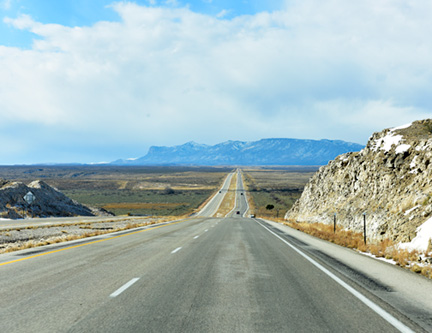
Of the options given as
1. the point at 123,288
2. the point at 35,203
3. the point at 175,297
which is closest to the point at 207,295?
the point at 175,297

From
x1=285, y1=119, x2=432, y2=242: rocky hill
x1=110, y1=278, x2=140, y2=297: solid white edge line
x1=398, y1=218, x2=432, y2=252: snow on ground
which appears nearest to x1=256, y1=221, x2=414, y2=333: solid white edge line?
x1=110, y1=278, x2=140, y2=297: solid white edge line

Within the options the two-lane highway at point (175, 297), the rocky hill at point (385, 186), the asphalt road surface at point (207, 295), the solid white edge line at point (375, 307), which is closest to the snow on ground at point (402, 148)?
the rocky hill at point (385, 186)

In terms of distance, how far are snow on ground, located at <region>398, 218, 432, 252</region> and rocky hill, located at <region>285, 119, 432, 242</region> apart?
1.76 feet

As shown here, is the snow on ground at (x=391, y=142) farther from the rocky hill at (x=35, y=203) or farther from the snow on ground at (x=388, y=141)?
the rocky hill at (x=35, y=203)

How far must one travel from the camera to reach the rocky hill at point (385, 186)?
17312 mm

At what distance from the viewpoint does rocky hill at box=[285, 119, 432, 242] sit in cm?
1731

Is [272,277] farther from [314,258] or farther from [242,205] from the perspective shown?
[242,205]

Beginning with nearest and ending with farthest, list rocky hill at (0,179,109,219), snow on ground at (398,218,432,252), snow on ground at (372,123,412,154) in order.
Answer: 1. snow on ground at (398,218,432,252)
2. snow on ground at (372,123,412,154)
3. rocky hill at (0,179,109,219)

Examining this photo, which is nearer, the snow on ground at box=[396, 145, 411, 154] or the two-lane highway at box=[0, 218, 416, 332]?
the two-lane highway at box=[0, 218, 416, 332]

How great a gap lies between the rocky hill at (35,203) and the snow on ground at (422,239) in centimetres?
3954

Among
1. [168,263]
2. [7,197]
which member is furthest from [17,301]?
[7,197]

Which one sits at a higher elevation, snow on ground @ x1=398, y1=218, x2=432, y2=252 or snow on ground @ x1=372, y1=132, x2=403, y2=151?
snow on ground @ x1=372, y1=132, x2=403, y2=151

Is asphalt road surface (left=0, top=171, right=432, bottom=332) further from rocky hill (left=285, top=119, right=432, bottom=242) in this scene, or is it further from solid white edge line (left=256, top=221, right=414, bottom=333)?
rocky hill (left=285, top=119, right=432, bottom=242)

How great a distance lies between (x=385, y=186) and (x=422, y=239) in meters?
13.4
